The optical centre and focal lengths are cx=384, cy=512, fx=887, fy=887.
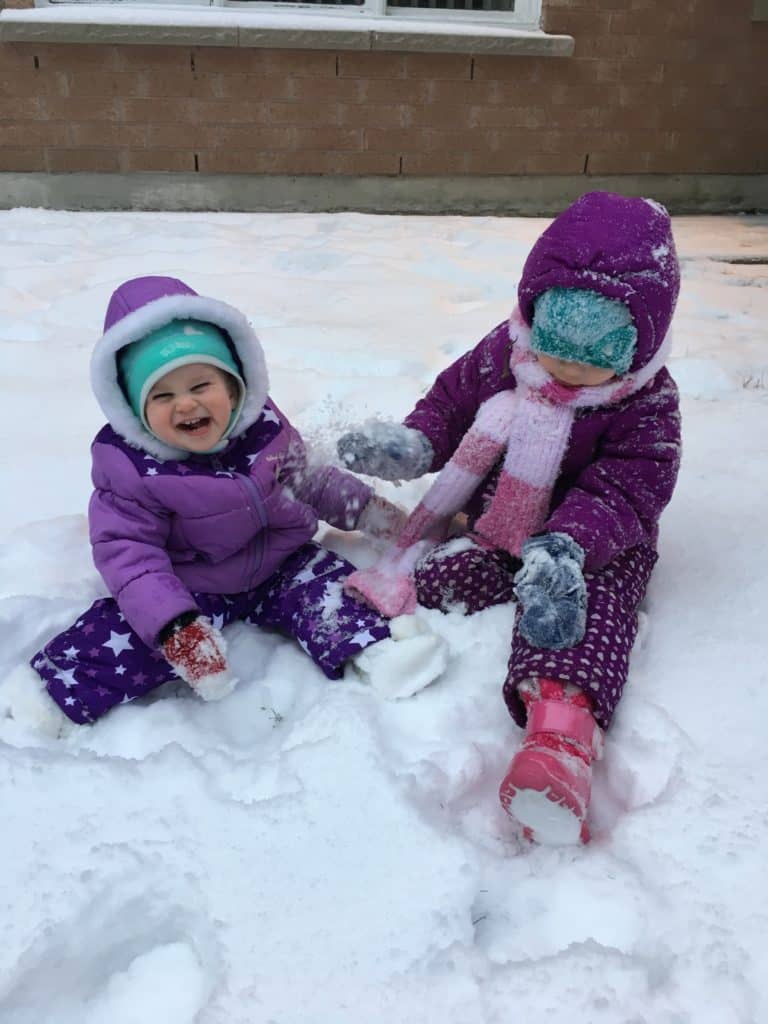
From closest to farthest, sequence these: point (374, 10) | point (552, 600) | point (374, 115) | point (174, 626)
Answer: point (552, 600)
point (174, 626)
point (374, 115)
point (374, 10)

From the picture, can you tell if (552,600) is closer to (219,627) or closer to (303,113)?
(219,627)

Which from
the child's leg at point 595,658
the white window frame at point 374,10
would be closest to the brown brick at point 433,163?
the white window frame at point 374,10

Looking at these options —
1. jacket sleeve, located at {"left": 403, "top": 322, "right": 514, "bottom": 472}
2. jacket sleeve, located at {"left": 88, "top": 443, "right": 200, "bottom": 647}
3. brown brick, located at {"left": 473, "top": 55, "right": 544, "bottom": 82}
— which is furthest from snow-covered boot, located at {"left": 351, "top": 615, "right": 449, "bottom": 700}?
brown brick, located at {"left": 473, "top": 55, "right": 544, "bottom": 82}

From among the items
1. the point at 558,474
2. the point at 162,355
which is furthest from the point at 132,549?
the point at 558,474

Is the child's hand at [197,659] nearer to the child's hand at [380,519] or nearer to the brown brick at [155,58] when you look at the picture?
the child's hand at [380,519]

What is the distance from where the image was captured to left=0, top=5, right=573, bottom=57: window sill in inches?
193

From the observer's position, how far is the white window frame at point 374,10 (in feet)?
17.4

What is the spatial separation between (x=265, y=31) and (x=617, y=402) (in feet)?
14.3

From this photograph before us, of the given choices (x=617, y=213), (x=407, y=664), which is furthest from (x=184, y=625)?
(x=617, y=213)

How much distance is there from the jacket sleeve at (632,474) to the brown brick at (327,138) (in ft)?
14.2

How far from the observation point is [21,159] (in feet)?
17.1

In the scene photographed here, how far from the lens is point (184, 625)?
5.24ft

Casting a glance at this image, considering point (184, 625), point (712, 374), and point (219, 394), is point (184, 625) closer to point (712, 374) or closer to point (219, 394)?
point (219, 394)

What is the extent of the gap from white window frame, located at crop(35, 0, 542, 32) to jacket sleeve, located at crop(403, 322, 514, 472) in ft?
14.7
